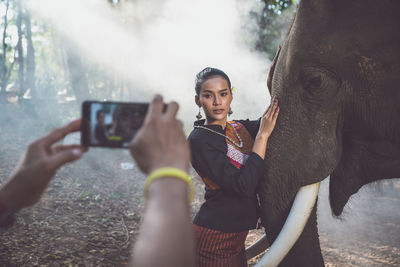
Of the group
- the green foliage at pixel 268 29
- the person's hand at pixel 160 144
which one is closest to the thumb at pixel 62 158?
the person's hand at pixel 160 144

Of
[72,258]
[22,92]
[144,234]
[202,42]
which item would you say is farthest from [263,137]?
[22,92]

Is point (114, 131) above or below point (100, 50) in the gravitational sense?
below

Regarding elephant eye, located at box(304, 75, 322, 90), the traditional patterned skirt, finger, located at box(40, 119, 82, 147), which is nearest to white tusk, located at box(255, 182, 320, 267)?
the traditional patterned skirt

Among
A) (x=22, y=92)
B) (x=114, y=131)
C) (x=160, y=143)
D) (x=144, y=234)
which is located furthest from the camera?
(x=22, y=92)

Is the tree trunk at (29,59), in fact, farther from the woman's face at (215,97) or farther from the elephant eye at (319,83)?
the elephant eye at (319,83)

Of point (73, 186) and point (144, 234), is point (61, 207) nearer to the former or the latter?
point (73, 186)

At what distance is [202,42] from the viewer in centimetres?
834

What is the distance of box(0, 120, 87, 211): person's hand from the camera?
3.47ft

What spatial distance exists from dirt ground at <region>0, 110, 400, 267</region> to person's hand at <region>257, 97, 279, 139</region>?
2.79ft

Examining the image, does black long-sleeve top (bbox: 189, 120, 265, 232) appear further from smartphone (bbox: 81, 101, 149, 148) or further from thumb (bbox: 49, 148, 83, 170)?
thumb (bbox: 49, 148, 83, 170)

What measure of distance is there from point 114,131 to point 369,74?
4.44 ft

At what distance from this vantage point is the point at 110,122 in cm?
112

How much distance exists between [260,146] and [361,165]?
658 mm

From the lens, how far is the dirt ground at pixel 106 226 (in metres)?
3.07
